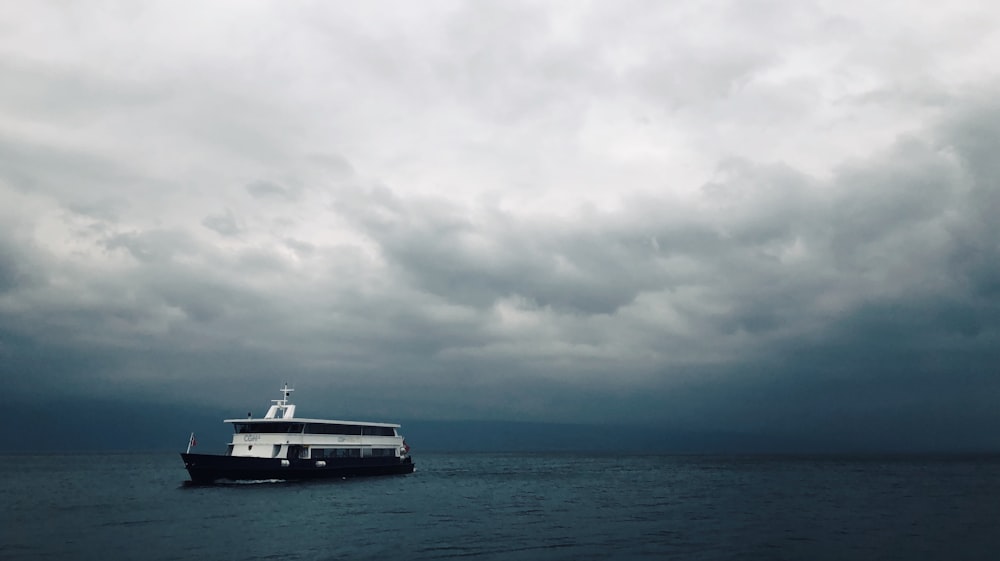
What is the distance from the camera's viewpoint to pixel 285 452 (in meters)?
76.9

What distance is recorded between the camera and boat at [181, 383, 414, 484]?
73875mm

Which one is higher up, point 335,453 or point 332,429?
point 332,429

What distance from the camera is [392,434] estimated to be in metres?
100

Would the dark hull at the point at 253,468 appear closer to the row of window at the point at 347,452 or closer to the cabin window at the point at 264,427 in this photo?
the row of window at the point at 347,452

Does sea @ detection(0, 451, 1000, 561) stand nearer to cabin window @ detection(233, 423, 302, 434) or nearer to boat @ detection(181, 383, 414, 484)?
boat @ detection(181, 383, 414, 484)

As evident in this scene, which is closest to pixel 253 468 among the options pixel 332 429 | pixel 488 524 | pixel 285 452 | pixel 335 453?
pixel 285 452

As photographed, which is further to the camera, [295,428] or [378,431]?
[378,431]

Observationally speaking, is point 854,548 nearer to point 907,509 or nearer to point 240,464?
point 907,509

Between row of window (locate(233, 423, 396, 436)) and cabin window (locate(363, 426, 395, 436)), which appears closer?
row of window (locate(233, 423, 396, 436))

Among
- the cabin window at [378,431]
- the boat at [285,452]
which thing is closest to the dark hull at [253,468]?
the boat at [285,452]

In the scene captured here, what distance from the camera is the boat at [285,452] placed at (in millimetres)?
73875

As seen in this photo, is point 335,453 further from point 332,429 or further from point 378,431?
point 378,431

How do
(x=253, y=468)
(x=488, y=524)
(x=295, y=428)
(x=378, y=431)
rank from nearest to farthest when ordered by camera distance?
1. (x=488, y=524)
2. (x=253, y=468)
3. (x=295, y=428)
4. (x=378, y=431)

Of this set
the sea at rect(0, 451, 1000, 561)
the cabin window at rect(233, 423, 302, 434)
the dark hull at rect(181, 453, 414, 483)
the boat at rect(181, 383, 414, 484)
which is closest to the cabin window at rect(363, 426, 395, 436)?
the boat at rect(181, 383, 414, 484)
